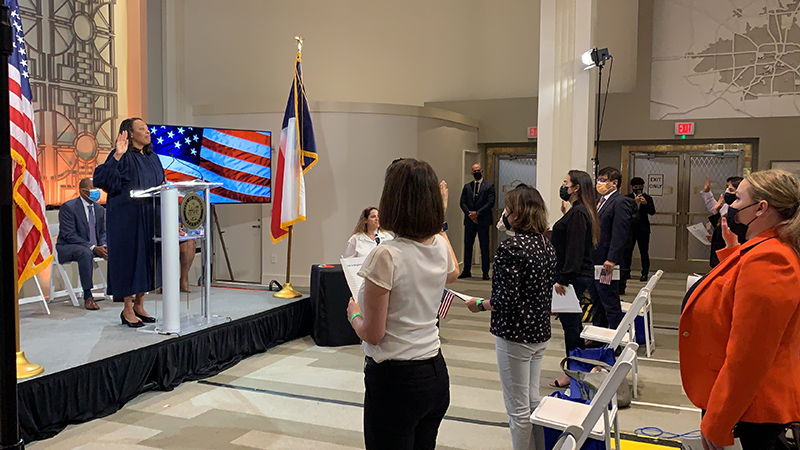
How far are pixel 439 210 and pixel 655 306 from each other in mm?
6415

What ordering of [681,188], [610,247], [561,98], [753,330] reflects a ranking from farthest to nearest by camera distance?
[681,188], [561,98], [610,247], [753,330]

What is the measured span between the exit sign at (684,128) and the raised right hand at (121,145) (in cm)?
836

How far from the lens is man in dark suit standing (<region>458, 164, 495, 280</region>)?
9352 millimetres

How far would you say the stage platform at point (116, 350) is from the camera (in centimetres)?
355

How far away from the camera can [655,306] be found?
745 centimetres

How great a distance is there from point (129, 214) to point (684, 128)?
332 inches

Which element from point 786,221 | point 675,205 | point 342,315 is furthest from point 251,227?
point 786,221

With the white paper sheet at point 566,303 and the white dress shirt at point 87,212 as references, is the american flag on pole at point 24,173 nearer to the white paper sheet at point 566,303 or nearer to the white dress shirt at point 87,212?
the white dress shirt at point 87,212

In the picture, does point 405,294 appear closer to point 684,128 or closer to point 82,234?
point 82,234

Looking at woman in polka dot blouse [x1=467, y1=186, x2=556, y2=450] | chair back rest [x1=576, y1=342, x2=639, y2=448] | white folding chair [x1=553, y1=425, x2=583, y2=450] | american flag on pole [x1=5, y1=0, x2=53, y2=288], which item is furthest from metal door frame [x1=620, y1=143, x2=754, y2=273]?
white folding chair [x1=553, y1=425, x2=583, y2=450]

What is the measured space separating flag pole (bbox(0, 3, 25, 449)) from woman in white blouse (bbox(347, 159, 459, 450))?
2.83 feet

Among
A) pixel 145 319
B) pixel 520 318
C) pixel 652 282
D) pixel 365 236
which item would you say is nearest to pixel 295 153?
pixel 365 236

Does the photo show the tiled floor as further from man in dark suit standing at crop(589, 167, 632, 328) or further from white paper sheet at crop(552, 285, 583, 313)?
white paper sheet at crop(552, 285, 583, 313)

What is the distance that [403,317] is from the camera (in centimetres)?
181
